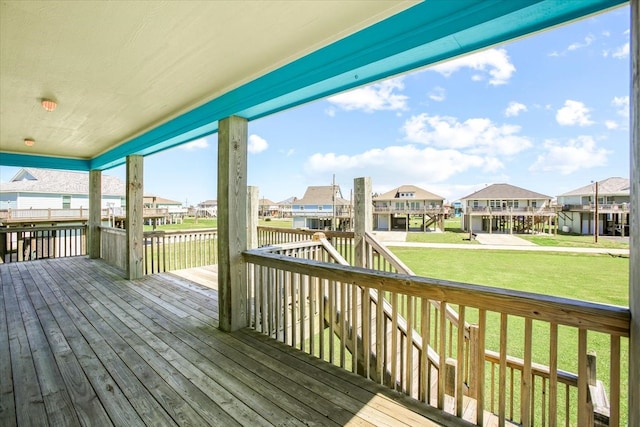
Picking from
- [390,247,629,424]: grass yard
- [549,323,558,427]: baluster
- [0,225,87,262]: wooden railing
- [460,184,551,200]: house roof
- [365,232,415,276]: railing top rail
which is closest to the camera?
[549,323,558,427]: baluster

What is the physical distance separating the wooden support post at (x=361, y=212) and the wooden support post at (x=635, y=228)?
3.45 m

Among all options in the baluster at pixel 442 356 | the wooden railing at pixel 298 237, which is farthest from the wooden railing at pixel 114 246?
the baluster at pixel 442 356

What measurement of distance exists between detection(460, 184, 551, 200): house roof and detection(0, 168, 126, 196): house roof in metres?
30.4

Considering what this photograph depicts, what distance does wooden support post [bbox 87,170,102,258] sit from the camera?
23.4 ft

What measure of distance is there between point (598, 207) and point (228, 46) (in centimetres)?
552

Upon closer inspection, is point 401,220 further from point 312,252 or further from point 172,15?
point 172,15

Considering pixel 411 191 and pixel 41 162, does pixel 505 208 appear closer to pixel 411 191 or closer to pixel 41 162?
pixel 411 191

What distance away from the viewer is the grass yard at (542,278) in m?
4.91

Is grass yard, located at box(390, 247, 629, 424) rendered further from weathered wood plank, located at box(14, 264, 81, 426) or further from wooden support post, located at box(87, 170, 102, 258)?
wooden support post, located at box(87, 170, 102, 258)

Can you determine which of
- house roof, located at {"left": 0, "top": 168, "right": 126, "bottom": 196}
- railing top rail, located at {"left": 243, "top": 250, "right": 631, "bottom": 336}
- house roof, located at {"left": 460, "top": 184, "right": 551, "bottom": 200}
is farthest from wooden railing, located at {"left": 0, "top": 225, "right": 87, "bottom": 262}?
house roof, located at {"left": 460, "top": 184, "right": 551, "bottom": 200}

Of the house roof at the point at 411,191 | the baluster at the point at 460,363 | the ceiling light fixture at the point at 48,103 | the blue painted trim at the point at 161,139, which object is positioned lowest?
the baluster at the point at 460,363

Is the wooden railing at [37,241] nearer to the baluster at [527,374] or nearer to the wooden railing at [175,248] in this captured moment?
the wooden railing at [175,248]

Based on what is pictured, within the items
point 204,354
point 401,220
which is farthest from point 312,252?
point 401,220

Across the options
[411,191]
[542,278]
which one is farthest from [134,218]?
[411,191]
